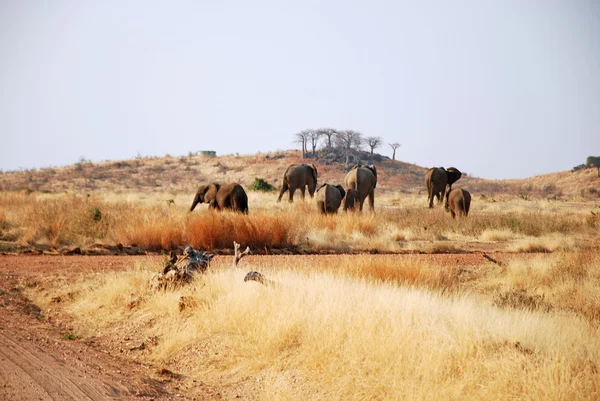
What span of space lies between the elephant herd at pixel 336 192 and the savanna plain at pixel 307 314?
3.14 m

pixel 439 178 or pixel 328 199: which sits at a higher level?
pixel 439 178

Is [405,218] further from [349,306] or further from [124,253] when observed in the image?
[349,306]

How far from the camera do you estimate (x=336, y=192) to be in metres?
19.9

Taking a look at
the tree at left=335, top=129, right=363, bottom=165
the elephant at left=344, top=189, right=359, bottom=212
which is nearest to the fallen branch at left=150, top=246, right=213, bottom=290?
the elephant at left=344, top=189, right=359, bottom=212

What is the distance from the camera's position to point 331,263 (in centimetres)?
1139

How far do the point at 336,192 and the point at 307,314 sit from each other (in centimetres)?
1336

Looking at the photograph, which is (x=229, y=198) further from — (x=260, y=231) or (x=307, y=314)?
(x=307, y=314)

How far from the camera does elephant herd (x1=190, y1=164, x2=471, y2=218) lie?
18734 mm

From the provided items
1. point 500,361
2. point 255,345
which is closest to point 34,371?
point 255,345

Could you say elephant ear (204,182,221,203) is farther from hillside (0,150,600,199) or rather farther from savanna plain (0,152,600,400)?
hillside (0,150,600,199)

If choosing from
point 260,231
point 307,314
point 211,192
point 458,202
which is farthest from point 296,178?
point 307,314

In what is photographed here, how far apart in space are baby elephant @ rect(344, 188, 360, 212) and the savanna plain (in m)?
5.09

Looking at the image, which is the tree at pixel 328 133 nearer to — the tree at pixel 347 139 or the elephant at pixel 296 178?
the tree at pixel 347 139

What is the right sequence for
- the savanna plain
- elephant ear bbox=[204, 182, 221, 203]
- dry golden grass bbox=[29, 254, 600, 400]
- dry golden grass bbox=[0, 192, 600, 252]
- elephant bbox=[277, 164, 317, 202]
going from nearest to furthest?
dry golden grass bbox=[29, 254, 600, 400], the savanna plain, dry golden grass bbox=[0, 192, 600, 252], elephant ear bbox=[204, 182, 221, 203], elephant bbox=[277, 164, 317, 202]
